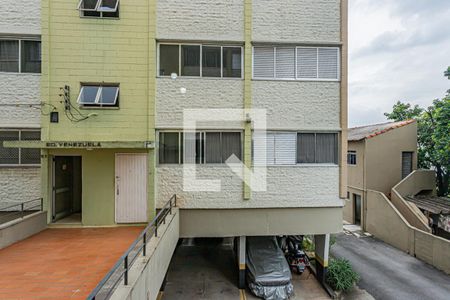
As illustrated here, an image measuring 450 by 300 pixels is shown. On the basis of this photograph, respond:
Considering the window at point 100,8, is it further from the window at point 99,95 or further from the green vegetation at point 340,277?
the green vegetation at point 340,277

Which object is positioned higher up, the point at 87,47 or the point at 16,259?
the point at 87,47

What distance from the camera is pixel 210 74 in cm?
806

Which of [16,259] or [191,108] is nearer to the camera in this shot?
[16,259]

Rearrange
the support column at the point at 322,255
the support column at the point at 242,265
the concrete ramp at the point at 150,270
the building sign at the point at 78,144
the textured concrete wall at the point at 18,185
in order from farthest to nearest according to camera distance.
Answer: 1. the support column at the point at 322,255
2. the support column at the point at 242,265
3. the textured concrete wall at the point at 18,185
4. the building sign at the point at 78,144
5. the concrete ramp at the point at 150,270

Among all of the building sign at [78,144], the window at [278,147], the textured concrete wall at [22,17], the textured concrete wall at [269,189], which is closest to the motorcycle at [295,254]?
the textured concrete wall at [269,189]

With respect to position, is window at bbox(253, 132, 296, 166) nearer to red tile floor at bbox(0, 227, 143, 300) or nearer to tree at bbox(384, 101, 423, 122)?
red tile floor at bbox(0, 227, 143, 300)

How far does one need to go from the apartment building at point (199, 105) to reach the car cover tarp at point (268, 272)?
149cm

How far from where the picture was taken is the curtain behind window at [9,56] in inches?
301

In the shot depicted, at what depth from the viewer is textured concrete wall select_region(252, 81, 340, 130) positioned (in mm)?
8000

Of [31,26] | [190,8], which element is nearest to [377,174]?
[190,8]

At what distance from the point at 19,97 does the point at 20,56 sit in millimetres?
1380

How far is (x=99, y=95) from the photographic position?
7.55 meters

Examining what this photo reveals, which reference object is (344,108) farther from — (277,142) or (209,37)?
(209,37)

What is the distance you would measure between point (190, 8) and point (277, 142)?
214 inches
